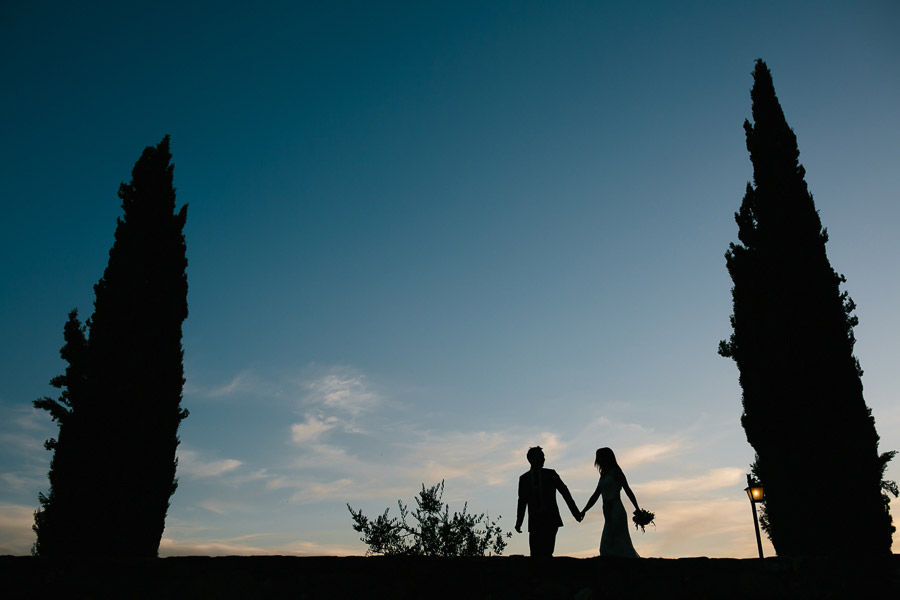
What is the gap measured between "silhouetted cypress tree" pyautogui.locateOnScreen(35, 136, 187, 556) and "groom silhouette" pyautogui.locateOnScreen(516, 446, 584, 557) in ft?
38.5

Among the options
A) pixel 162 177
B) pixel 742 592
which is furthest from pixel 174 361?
pixel 742 592

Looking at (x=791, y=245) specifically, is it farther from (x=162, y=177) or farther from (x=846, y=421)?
(x=162, y=177)

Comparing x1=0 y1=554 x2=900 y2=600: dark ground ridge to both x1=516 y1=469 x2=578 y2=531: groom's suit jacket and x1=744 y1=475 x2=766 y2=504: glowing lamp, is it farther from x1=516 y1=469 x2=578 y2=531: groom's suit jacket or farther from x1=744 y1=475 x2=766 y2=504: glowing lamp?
x1=744 y1=475 x2=766 y2=504: glowing lamp

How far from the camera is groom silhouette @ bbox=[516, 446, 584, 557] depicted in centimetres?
709

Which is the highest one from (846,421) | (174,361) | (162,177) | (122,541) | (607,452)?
(162,177)

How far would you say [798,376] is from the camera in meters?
16.2

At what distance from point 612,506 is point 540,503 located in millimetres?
1055

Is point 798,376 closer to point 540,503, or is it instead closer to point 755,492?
point 755,492

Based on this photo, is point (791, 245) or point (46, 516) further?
point (791, 245)

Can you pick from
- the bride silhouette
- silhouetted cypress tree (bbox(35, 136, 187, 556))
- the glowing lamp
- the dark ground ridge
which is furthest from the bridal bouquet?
silhouetted cypress tree (bbox(35, 136, 187, 556))

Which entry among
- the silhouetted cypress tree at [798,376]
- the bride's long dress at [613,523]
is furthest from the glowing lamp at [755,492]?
the bride's long dress at [613,523]

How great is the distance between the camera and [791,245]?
693 inches

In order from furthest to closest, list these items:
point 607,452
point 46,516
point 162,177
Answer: point 162,177, point 46,516, point 607,452

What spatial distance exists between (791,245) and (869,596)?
52.0 feet
